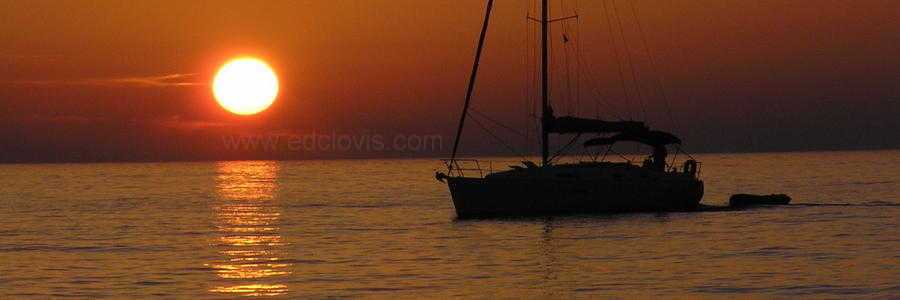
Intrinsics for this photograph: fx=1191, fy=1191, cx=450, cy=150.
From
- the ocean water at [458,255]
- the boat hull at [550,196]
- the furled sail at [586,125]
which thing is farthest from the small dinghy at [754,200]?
the boat hull at [550,196]

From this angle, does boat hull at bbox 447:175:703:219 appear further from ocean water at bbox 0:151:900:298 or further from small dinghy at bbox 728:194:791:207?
small dinghy at bbox 728:194:791:207

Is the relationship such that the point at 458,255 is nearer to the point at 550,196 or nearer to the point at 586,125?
the point at 550,196

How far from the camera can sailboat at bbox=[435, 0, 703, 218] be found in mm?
54719

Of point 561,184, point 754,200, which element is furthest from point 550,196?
point 754,200

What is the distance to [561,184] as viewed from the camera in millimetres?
54844

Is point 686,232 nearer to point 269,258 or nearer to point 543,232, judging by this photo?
point 543,232

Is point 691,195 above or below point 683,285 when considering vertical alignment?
above

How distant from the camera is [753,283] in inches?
1228

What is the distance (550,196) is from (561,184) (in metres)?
0.76

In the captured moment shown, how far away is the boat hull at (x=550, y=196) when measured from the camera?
180 ft

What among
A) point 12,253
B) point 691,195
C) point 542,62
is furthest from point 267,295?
point 691,195

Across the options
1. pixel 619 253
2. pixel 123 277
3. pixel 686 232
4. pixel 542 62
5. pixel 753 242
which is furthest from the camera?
pixel 542 62

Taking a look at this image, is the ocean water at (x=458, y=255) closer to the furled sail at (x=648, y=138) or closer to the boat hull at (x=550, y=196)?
the boat hull at (x=550, y=196)

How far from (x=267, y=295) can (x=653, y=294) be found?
381 inches
